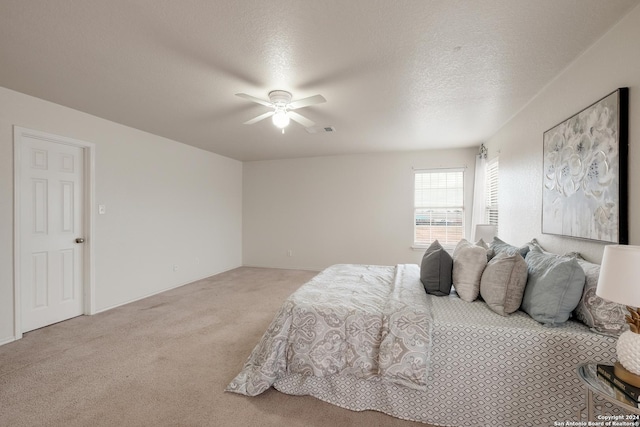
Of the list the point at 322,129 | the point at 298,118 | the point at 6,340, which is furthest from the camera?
the point at 322,129

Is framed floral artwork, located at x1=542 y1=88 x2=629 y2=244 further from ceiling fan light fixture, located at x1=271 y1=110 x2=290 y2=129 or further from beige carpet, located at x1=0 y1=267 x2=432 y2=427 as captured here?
ceiling fan light fixture, located at x1=271 y1=110 x2=290 y2=129

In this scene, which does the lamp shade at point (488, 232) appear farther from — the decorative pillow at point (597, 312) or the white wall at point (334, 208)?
the decorative pillow at point (597, 312)

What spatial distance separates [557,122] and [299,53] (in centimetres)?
233

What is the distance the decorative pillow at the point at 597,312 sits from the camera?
5.03ft

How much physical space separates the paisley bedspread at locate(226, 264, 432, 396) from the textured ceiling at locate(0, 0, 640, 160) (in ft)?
6.20

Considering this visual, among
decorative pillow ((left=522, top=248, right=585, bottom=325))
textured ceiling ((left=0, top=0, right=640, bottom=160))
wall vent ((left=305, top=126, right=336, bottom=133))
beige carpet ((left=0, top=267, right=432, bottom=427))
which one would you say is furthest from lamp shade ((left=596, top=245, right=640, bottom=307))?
wall vent ((left=305, top=126, right=336, bottom=133))

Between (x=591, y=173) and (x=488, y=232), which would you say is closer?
(x=591, y=173)

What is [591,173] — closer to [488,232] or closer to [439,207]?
[488,232]

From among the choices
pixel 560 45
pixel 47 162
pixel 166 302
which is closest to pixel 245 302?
pixel 166 302

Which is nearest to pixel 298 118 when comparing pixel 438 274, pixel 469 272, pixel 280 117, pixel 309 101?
pixel 280 117

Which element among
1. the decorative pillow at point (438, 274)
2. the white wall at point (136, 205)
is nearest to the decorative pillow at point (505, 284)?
the decorative pillow at point (438, 274)

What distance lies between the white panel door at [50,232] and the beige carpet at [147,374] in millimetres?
280

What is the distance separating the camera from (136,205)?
160 inches

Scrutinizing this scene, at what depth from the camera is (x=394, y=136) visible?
434 cm
